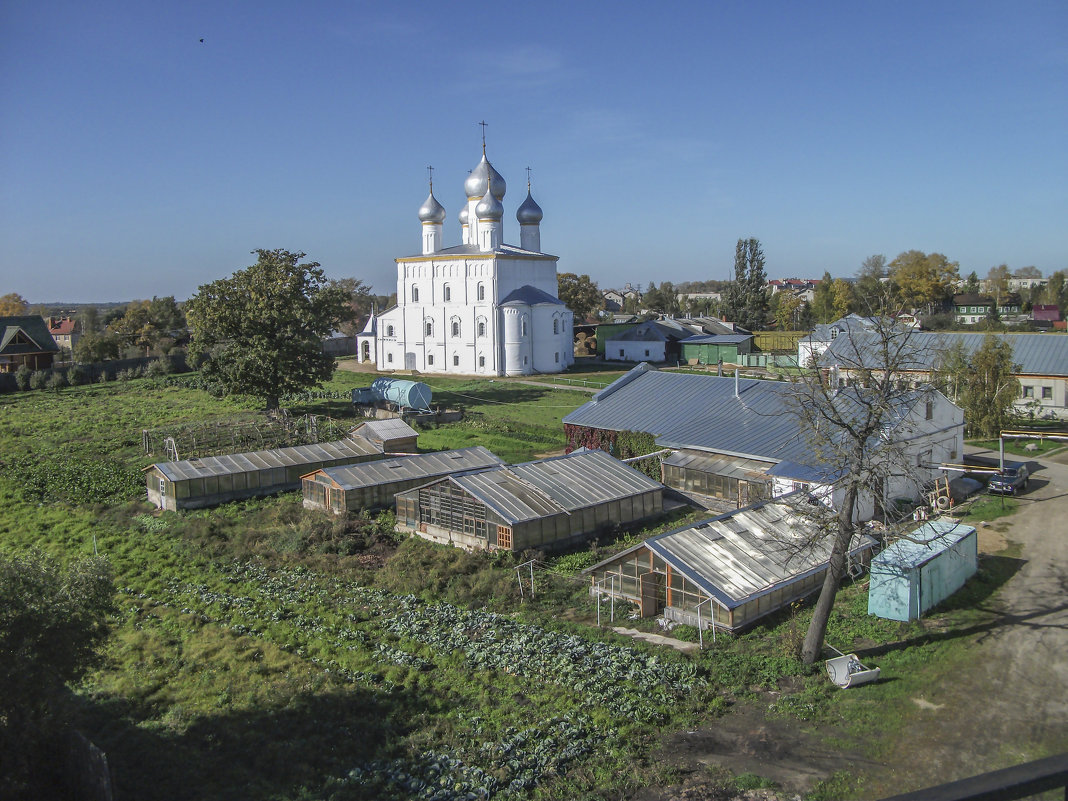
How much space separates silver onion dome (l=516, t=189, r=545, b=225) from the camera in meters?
69.9

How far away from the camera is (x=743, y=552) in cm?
2000

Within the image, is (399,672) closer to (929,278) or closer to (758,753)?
(758,753)

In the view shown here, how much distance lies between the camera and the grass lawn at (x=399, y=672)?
1317 cm

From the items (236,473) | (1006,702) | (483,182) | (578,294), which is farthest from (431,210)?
(1006,702)

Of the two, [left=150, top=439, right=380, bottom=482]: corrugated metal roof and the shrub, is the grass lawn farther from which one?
the shrub

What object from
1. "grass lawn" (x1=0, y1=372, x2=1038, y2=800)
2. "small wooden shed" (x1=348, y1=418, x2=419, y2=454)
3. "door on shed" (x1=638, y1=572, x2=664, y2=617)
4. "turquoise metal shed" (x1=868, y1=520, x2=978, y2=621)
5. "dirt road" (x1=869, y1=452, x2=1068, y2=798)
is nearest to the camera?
"dirt road" (x1=869, y1=452, x2=1068, y2=798)

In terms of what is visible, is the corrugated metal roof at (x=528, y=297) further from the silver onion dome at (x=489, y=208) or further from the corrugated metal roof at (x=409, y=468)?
the corrugated metal roof at (x=409, y=468)

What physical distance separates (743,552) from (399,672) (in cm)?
877

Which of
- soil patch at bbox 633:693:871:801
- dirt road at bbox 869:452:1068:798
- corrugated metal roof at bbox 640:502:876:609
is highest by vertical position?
corrugated metal roof at bbox 640:502:876:609

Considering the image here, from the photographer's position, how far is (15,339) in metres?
69.7

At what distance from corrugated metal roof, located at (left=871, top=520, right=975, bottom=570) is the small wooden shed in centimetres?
2205

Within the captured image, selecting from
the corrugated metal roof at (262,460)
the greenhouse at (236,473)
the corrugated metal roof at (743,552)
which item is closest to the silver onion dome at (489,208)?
the corrugated metal roof at (262,460)

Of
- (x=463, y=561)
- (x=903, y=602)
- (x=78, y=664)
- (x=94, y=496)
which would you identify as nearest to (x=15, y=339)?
(x=94, y=496)

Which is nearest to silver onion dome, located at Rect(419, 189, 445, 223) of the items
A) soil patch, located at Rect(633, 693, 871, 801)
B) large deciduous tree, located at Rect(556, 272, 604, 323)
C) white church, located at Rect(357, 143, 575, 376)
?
white church, located at Rect(357, 143, 575, 376)
